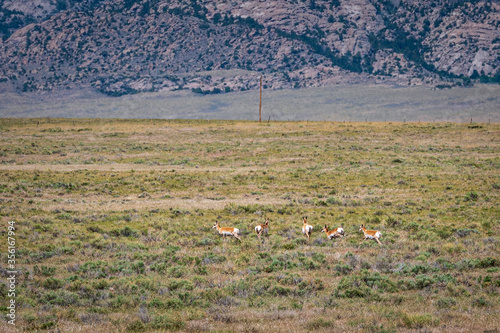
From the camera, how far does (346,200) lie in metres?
29.8

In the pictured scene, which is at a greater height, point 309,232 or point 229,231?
point 229,231

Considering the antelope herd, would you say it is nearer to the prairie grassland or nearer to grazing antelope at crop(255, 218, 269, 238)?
grazing antelope at crop(255, 218, 269, 238)

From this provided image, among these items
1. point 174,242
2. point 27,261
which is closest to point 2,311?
point 27,261

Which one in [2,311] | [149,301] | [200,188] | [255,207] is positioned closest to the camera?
[2,311]

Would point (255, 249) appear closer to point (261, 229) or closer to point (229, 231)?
point (229, 231)

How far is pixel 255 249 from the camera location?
727 inches

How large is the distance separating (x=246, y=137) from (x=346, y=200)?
5264cm

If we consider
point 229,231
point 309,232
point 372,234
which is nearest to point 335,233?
point 309,232

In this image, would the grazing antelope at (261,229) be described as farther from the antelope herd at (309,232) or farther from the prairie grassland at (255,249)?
the prairie grassland at (255,249)

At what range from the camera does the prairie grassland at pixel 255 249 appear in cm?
1186

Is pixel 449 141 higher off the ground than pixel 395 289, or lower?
lower

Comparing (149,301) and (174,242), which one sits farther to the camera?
(174,242)

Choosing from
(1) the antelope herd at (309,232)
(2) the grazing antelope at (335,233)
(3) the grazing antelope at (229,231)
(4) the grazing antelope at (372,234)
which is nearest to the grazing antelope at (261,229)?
(1) the antelope herd at (309,232)

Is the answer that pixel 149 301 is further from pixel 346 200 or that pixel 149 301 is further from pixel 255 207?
pixel 346 200
